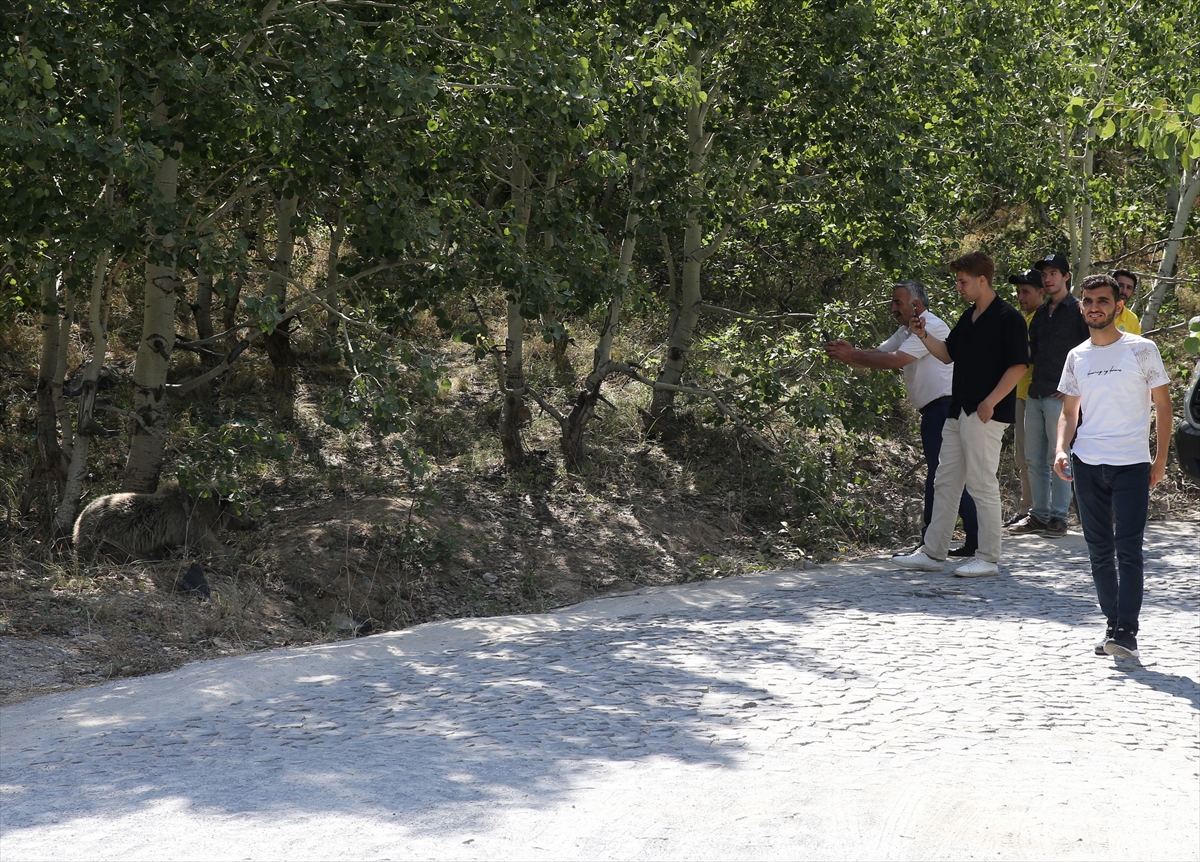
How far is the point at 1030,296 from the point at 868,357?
214 cm

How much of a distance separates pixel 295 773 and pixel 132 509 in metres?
5.30

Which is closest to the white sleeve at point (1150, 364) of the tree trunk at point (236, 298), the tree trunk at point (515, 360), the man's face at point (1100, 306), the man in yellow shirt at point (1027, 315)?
the man's face at point (1100, 306)

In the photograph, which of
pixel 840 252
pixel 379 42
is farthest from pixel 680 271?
pixel 379 42

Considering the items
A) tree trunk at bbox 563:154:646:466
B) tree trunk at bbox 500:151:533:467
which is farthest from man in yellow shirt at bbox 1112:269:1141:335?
tree trunk at bbox 500:151:533:467

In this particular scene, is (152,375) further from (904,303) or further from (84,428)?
(904,303)

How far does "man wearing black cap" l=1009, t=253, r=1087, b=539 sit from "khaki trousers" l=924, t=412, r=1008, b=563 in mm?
1201

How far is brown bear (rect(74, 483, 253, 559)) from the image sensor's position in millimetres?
8859

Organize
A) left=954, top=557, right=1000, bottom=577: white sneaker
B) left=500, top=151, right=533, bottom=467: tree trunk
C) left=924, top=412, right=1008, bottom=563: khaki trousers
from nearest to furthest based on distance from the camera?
1. left=924, top=412, right=1008, bottom=563: khaki trousers
2. left=954, top=557, right=1000, bottom=577: white sneaker
3. left=500, top=151, right=533, bottom=467: tree trunk

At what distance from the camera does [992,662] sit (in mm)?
6027

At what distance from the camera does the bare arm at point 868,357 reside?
8.03 m

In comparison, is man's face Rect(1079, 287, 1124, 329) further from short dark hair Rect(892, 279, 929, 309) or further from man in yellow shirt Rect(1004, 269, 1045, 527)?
man in yellow shirt Rect(1004, 269, 1045, 527)

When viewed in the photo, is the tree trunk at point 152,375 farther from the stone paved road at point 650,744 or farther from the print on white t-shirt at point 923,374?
the print on white t-shirt at point 923,374

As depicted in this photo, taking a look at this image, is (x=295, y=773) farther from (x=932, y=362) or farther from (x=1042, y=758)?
(x=932, y=362)

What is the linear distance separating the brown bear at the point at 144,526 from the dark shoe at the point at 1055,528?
21.3 feet
